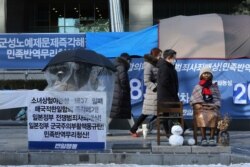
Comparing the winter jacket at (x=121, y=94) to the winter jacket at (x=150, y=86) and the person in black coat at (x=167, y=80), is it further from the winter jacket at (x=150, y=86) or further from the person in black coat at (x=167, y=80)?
the person in black coat at (x=167, y=80)

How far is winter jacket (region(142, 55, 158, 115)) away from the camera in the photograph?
40.4 feet

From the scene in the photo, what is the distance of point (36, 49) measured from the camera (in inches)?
643

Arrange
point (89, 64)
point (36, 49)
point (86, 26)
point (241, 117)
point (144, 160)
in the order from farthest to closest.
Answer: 1. point (86, 26)
2. point (36, 49)
3. point (241, 117)
4. point (89, 64)
5. point (144, 160)

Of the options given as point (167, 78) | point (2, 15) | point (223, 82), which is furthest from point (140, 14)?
point (167, 78)

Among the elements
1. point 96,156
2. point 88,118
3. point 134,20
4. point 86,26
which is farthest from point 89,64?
point 86,26

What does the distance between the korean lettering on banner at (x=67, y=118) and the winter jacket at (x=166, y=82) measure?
1.82 meters

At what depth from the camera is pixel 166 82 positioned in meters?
11.4

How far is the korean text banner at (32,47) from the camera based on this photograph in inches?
639

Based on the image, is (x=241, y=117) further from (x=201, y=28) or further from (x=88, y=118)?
(x=88, y=118)

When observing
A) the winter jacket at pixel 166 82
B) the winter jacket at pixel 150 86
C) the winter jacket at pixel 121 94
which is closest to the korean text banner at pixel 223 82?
the winter jacket at pixel 121 94

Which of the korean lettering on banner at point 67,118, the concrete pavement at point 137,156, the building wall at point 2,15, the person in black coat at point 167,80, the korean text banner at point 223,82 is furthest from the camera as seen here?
the building wall at point 2,15

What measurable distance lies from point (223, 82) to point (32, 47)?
217 inches

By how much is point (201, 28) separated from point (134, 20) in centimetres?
1257

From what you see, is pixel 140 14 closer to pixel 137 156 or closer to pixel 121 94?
pixel 121 94
